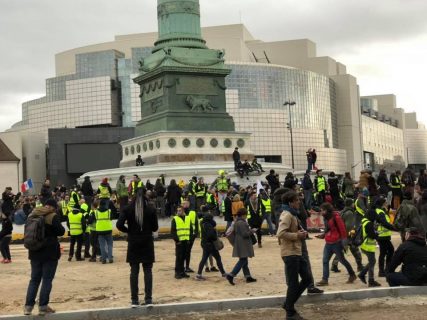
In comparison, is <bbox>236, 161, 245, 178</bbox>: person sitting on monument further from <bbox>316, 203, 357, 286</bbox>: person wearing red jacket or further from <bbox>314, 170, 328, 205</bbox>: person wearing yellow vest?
<bbox>316, 203, 357, 286</bbox>: person wearing red jacket

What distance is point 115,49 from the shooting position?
371 ft

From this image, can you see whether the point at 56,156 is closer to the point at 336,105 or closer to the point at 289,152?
the point at 289,152

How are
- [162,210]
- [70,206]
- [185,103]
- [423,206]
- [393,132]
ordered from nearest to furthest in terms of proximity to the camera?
[423,206] → [70,206] → [162,210] → [185,103] → [393,132]

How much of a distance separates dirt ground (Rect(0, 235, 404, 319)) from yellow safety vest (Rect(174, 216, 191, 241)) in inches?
34.3

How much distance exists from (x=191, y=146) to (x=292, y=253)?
2443cm

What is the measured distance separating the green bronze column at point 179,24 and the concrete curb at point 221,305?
991 inches

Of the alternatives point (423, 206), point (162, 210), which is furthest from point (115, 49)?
point (423, 206)

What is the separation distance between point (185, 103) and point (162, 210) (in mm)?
10985

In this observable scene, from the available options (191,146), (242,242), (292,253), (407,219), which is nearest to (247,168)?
(191,146)

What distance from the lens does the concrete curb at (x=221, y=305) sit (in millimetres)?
10328

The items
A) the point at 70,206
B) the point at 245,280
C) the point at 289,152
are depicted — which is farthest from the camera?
the point at 289,152

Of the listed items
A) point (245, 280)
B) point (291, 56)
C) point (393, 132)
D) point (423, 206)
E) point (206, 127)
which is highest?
point (291, 56)

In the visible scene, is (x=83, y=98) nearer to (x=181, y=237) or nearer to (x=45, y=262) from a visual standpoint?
(x=181, y=237)

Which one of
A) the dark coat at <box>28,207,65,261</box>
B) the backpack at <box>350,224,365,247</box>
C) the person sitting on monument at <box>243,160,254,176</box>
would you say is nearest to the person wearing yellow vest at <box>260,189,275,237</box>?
the person sitting on monument at <box>243,160,254,176</box>
